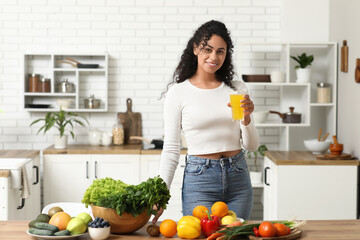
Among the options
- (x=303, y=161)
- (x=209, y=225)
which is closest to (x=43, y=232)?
(x=209, y=225)

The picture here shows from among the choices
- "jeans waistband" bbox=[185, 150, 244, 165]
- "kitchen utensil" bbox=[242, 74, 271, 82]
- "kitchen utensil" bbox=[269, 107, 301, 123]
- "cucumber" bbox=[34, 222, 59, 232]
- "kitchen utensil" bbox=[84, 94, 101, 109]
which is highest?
"kitchen utensil" bbox=[242, 74, 271, 82]

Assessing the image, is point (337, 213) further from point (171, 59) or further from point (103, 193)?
point (103, 193)

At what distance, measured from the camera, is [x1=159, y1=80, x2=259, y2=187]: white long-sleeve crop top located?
2752 millimetres

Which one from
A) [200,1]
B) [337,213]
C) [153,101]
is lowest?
[337,213]

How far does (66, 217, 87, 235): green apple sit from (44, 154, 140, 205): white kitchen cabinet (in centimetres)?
312

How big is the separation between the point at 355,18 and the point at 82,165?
9.58ft

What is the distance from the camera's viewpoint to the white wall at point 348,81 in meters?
4.63

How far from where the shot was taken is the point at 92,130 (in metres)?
5.63

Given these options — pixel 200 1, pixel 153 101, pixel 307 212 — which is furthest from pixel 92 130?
pixel 307 212

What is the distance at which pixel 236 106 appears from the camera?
2531 millimetres

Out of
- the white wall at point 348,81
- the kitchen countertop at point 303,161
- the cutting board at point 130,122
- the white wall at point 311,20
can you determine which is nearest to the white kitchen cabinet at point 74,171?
the cutting board at point 130,122

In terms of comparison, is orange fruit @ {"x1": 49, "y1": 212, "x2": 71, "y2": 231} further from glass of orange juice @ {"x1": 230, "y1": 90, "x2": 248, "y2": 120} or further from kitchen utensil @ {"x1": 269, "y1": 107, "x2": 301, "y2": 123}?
kitchen utensil @ {"x1": 269, "y1": 107, "x2": 301, "y2": 123}

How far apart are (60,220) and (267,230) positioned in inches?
33.5

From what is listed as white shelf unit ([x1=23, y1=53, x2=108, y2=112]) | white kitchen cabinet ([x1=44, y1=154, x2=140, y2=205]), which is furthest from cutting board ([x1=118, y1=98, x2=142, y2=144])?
white kitchen cabinet ([x1=44, y1=154, x2=140, y2=205])
